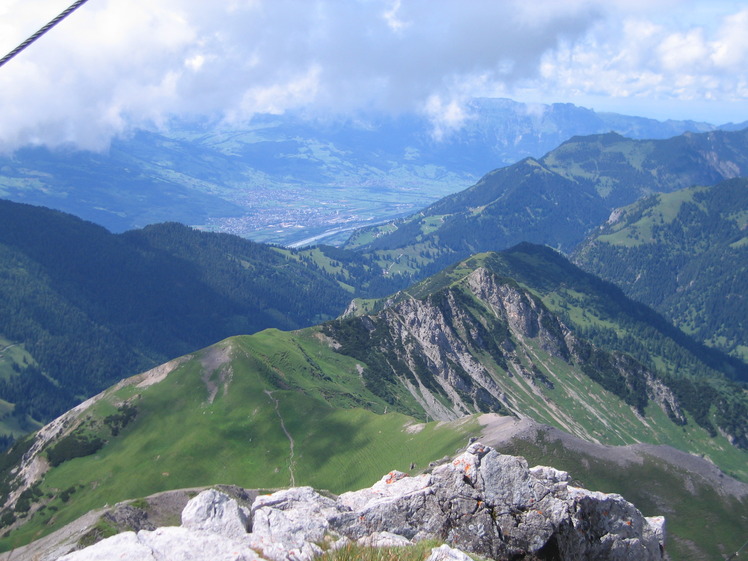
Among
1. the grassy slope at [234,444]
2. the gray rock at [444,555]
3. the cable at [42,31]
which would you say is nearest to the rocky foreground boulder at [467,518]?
the gray rock at [444,555]

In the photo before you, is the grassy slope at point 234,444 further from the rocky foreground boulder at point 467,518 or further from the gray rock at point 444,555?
the gray rock at point 444,555

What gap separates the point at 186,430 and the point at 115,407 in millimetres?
28164

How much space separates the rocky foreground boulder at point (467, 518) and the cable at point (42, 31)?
2171cm

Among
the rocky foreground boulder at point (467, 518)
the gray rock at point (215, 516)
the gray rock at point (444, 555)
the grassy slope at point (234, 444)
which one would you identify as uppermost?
the gray rock at point (215, 516)

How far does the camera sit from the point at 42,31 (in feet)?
51.5

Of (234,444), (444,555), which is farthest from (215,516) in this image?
(234,444)

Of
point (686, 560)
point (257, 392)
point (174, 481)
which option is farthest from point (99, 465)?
point (686, 560)

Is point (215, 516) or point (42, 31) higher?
point (42, 31)

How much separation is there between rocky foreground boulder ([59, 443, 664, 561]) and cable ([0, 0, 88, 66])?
21711mm

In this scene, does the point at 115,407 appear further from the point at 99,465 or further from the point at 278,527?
the point at 278,527

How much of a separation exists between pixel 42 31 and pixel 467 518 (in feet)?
100

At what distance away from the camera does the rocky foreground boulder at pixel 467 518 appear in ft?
104

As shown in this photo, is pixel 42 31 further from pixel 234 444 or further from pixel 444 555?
pixel 234 444

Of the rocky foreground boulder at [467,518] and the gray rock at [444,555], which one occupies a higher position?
the gray rock at [444,555]
